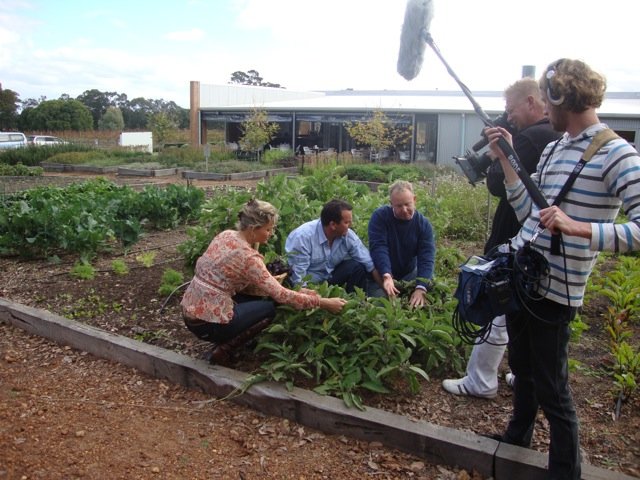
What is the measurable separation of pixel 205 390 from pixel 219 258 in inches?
35.2

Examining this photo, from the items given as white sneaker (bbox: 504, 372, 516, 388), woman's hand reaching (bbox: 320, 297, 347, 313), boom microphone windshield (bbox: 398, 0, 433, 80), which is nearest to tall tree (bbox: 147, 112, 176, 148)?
woman's hand reaching (bbox: 320, 297, 347, 313)

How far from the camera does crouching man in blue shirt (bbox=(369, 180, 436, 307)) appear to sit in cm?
→ 452

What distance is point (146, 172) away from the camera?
76.1ft

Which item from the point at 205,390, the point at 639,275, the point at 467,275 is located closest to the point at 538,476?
the point at 467,275

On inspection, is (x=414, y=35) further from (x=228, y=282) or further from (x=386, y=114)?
(x=386, y=114)

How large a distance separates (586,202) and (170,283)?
422cm

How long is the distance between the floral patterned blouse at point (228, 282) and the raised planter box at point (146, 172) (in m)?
20.3

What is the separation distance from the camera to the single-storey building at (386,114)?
27391 mm

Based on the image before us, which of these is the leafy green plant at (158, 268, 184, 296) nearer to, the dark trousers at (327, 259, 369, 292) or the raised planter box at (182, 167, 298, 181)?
the dark trousers at (327, 259, 369, 292)

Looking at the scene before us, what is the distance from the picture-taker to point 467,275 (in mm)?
2664

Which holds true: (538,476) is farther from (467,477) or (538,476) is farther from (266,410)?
(266,410)

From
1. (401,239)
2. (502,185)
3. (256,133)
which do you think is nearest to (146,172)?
(256,133)

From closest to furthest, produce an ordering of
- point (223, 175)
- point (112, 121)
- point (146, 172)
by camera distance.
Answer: point (223, 175)
point (146, 172)
point (112, 121)

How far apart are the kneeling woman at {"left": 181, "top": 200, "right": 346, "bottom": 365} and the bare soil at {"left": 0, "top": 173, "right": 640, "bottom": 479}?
384mm
